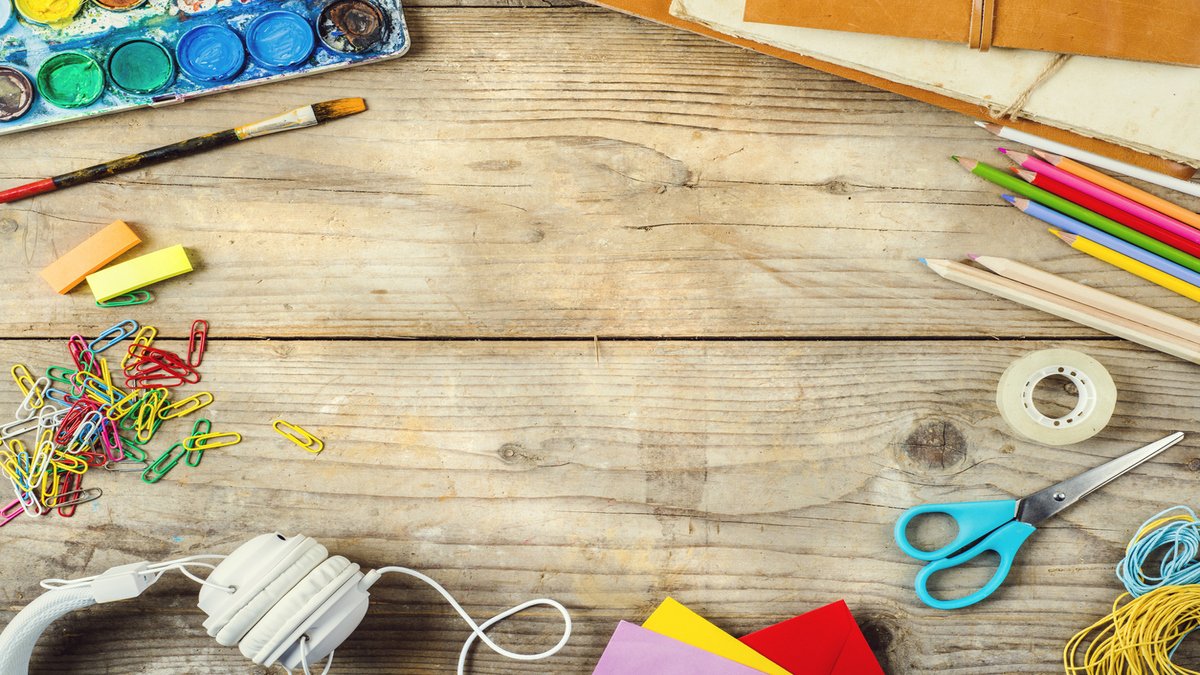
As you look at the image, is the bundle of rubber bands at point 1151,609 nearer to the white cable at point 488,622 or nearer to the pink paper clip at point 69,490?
the white cable at point 488,622

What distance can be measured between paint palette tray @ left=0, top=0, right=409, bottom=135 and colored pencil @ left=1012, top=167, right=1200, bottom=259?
77 centimetres

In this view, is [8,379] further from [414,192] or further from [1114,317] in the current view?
[1114,317]

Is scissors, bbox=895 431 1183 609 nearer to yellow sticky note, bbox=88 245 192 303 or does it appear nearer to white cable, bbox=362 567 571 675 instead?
white cable, bbox=362 567 571 675

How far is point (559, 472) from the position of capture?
3.32 feet

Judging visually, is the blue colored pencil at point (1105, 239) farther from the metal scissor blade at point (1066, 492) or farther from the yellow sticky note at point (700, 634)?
the yellow sticky note at point (700, 634)

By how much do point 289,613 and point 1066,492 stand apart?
870 millimetres

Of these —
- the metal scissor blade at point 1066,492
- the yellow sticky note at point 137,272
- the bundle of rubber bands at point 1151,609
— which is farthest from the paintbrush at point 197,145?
the bundle of rubber bands at point 1151,609

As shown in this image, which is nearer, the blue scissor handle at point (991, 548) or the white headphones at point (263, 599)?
the white headphones at point (263, 599)

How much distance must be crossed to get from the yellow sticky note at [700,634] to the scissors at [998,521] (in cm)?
21

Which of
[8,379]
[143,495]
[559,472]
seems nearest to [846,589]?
[559,472]

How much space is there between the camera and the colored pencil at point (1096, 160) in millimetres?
987

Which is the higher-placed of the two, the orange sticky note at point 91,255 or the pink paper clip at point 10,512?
the orange sticky note at point 91,255

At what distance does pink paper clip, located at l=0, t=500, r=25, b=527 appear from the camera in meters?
1.01

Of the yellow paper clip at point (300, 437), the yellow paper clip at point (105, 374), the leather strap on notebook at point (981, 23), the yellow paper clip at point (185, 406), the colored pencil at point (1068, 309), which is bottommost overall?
the yellow paper clip at point (300, 437)
